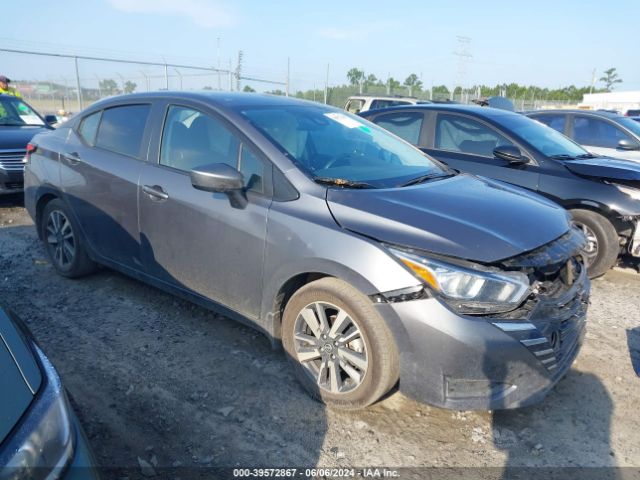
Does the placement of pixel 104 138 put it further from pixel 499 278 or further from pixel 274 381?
pixel 499 278

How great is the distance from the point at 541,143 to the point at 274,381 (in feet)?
12.6

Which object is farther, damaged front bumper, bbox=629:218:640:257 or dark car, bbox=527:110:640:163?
dark car, bbox=527:110:640:163

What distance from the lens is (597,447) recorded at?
2518 millimetres

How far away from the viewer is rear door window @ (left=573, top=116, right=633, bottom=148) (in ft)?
23.5

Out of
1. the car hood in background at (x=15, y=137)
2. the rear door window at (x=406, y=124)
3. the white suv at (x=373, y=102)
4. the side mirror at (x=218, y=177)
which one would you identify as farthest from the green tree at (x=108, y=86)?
the side mirror at (x=218, y=177)

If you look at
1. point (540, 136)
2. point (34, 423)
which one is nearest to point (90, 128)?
point (34, 423)

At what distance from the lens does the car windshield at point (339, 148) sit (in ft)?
9.73

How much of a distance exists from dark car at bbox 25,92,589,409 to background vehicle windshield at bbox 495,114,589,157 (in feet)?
6.54

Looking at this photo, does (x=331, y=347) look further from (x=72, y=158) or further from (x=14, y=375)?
(x=72, y=158)

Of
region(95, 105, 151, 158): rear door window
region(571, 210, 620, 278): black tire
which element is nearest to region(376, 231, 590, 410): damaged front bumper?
region(95, 105, 151, 158): rear door window

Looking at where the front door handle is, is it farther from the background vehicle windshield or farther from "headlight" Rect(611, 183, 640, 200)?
"headlight" Rect(611, 183, 640, 200)

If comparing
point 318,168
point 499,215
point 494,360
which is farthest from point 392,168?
point 494,360

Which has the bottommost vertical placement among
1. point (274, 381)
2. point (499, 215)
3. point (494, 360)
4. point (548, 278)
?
point (274, 381)

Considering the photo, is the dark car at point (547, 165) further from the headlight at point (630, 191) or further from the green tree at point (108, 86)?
the green tree at point (108, 86)
